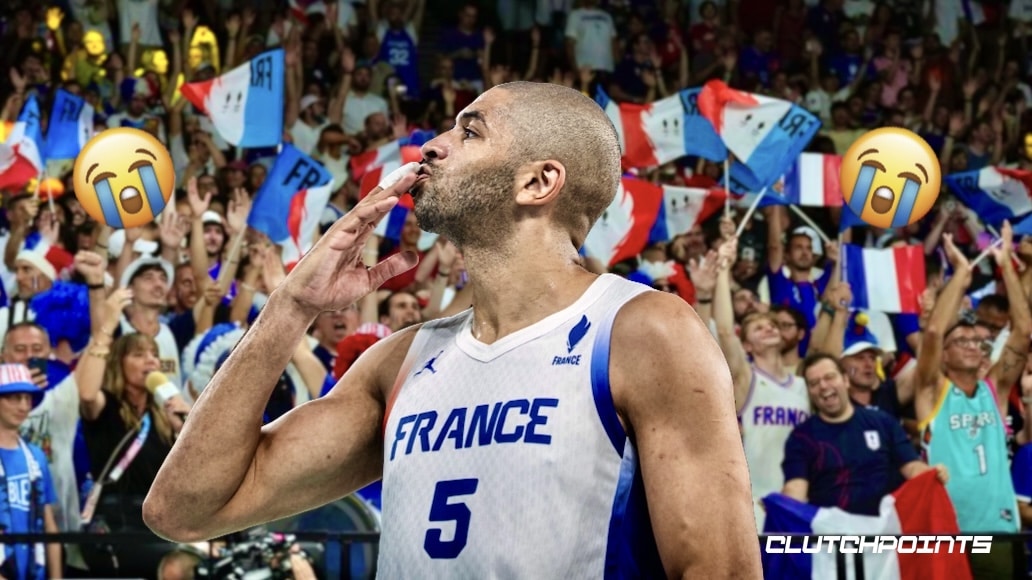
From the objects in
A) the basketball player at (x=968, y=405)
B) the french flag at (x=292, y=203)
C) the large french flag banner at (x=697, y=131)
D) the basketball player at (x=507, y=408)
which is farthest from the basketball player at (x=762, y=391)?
the basketball player at (x=507, y=408)

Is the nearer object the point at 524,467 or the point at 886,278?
the point at 524,467

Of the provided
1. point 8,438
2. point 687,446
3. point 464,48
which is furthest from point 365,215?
point 464,48

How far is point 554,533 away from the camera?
74.0 inches

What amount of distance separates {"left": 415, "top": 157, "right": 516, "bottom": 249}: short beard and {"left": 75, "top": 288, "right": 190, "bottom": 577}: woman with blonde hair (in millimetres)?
3852

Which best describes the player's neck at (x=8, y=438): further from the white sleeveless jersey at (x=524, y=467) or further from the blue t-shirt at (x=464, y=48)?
the blue t-shirt at (x=464, y=48)

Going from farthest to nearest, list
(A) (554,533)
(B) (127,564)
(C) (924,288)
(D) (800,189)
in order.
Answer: (D) (800,189) < (C) (924,288) < (B) (127,564) < (A) (554,533)

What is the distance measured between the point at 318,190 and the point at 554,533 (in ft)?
20.1

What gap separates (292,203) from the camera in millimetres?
7887

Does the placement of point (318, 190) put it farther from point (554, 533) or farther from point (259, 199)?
point (554, 533)

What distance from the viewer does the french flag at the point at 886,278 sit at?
762cm

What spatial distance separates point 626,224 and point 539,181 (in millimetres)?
5812


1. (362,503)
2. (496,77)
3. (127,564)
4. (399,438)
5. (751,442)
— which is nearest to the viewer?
(399,438)

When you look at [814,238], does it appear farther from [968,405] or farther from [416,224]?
[416,224]

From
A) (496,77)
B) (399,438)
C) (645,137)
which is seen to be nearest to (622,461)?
(399,438)
